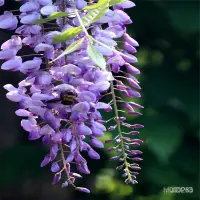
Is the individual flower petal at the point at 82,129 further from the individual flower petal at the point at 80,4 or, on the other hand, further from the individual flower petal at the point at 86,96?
the individual flower petal at the point at 80,4

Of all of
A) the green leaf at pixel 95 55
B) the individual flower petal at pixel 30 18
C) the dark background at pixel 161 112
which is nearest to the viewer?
the green leaf at pixel 95 55

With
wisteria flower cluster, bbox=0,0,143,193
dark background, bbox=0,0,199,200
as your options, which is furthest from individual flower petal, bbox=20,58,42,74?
dark background, bbox=0,0,199,200

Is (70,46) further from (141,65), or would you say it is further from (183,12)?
(141,65)

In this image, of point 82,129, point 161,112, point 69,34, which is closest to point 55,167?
point 82,129

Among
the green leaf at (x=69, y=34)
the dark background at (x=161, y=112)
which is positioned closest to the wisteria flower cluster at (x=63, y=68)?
the green leaf at (x=69, y=34)

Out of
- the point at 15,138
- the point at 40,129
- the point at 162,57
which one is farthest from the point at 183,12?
the point at 40,129

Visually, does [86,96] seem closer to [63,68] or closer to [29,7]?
[63,68]
